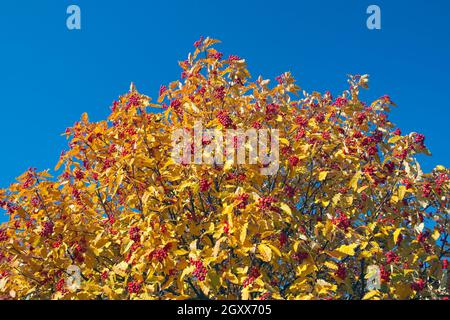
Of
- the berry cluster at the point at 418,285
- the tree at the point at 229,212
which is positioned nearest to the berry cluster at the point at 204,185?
the tree at the point at 229,212

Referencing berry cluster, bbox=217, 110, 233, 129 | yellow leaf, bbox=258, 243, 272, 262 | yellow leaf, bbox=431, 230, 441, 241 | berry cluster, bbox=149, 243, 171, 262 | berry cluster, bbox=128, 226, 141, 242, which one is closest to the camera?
yellow leaf, bbox=258, 243, 272, 262

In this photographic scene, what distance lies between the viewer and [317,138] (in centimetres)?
728

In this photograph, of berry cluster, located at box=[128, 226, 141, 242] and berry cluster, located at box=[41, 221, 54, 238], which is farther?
berry cluster, located at box=[41, 221, 54, 238]

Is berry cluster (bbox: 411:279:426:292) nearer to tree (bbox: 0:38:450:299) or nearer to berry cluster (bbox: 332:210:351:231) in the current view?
tree (bbox: 0:38:450:299)

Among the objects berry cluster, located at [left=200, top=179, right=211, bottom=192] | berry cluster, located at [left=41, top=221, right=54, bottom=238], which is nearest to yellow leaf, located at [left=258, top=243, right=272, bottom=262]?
berry cluster, located at [left=200, top=179, right=211, bottom=192]

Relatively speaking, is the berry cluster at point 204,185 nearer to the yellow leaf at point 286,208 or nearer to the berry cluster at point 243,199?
the berry cluster at point 243,199

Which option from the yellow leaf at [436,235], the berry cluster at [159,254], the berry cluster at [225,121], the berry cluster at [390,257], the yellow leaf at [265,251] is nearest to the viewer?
the yellow leaf at [265,251]

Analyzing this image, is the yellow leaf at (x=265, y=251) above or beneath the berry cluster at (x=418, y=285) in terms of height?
above

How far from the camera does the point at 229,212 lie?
589cm

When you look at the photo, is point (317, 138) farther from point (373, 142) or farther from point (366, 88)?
point (366, 88)

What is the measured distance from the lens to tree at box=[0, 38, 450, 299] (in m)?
6.12

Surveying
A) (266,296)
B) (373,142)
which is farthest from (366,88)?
(266,296)

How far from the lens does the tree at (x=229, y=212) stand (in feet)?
20.1

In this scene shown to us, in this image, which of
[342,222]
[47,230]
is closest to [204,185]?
[342,222]
